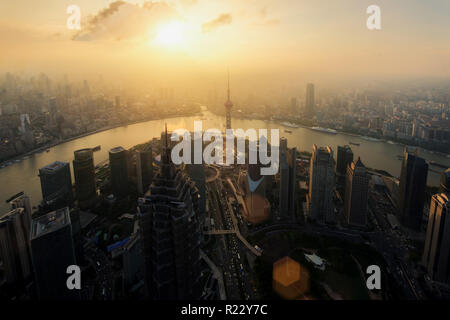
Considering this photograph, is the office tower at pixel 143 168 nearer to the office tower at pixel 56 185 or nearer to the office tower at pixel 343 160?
the office tower at pixel 56 185

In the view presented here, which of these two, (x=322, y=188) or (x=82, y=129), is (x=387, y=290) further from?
(x=82, y=129)

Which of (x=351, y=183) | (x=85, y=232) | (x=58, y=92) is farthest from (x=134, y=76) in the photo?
(x=351, y=183)

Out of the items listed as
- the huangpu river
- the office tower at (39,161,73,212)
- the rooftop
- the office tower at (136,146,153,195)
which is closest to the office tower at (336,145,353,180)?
the huangpu river

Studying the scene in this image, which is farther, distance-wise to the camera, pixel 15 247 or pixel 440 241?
pixel 440 241

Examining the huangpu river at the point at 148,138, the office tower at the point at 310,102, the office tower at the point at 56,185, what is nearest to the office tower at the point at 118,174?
the office tower at the point at 56,185

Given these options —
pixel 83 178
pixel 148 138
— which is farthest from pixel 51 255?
pixel 148 138

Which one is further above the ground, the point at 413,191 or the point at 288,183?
the point at 288,183

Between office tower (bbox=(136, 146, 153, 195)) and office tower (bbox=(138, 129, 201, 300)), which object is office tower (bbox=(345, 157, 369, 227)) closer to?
office tower (bbox=(138, 129, 201, 300))

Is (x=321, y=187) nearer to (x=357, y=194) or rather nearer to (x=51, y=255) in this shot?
(x=357, y=194)
